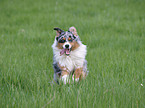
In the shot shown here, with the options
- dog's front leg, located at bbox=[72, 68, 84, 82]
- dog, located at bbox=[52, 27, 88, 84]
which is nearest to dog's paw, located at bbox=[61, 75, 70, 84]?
dog, located at bbox=[52, 27, 88, 84]

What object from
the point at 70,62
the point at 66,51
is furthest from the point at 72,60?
the point at 66,51

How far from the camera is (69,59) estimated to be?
3744 millimetres

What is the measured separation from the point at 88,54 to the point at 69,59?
1690mm

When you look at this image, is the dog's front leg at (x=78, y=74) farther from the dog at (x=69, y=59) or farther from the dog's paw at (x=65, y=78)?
the dog's paw at (x=65, y=78)

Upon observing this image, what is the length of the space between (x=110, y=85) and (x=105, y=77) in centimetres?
39

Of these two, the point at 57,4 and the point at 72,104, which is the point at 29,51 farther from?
the point at 57,4

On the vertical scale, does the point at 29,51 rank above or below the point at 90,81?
above

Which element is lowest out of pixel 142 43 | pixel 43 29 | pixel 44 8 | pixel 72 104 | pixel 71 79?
pixel 72 104

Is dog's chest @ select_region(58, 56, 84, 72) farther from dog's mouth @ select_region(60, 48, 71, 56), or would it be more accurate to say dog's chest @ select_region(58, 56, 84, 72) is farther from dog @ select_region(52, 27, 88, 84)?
dog's mouth @ select_region(60, 48, 71, 56)

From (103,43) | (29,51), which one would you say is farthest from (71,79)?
(103,43)

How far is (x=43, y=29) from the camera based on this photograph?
7.71m

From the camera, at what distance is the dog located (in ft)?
12.0

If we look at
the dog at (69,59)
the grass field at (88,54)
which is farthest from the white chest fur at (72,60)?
the grass field at (88,54)

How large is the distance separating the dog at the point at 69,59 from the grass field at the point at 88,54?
20 cm
